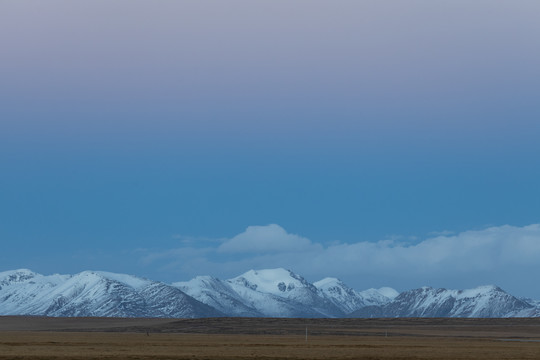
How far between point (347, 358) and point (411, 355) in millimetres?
9438

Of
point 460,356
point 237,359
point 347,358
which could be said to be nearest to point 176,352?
point 237,359

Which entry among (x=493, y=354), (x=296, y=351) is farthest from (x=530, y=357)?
(x=296, y=351)

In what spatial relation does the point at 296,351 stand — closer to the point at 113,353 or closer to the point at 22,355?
the point at 113,353

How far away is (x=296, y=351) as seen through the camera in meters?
84.0

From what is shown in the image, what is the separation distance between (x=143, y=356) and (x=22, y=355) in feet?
31.8

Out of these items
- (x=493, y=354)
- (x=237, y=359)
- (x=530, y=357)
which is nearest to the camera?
(x=237, y=359)

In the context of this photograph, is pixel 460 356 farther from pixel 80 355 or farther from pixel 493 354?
pixel 80 355

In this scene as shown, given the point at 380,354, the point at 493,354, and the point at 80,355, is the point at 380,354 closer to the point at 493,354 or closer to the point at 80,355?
the point at 493,354

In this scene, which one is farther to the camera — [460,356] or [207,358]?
[460,356]

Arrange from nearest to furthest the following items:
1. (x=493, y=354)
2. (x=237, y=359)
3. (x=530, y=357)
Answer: (x=237, y=359) → (x=530, y=357) → (x=493, y=354)

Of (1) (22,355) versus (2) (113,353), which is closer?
(1) (22,355)

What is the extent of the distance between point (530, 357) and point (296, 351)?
2142 centimetres

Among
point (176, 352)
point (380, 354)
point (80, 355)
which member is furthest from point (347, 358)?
point (80, 355)

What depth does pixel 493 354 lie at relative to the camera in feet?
269
